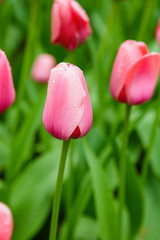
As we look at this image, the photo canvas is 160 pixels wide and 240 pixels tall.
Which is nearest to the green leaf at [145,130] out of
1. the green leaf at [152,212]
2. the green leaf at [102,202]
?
the green leaf at [152,212]

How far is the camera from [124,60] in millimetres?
729

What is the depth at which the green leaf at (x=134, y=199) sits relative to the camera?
1.01m

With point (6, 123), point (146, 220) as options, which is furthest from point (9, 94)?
point (6, 123)

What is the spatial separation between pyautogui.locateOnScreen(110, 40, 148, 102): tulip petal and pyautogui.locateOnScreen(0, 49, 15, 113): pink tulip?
7.1 inches

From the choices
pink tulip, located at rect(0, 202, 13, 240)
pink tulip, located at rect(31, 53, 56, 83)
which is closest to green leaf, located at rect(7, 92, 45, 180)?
pink tulip, located at rect(31, 53, 56, 83)

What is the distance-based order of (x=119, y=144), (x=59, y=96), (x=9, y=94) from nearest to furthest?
1. (x=59, y=96)
2. (x=9, y=94)
3. (x=119, y=144)

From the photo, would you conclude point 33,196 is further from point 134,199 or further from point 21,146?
point 134,199

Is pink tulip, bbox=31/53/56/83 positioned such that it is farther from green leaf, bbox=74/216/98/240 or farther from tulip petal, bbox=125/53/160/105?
tulip petal, bbox=125/53/160/105

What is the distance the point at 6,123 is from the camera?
167cm

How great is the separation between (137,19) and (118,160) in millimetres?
1236

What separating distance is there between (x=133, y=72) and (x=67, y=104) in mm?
206

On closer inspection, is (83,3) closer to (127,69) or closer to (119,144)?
(119,144)

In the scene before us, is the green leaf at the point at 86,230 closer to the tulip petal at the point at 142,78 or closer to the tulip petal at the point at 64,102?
the tulip petal at the point at 142,78

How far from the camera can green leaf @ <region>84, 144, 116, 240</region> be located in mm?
967
